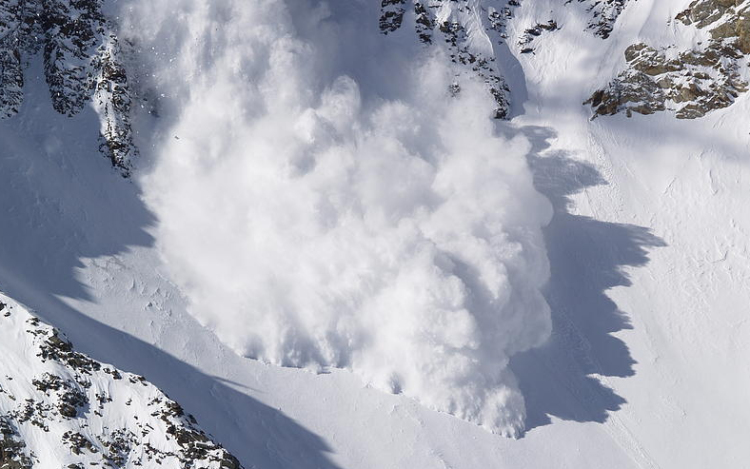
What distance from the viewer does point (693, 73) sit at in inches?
2576

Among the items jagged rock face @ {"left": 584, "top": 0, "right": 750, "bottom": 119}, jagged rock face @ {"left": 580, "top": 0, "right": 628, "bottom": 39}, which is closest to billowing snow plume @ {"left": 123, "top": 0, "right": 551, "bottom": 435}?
jagged rock face @ {"left": 584, "top": 0, "right": 750, "bottom": 119}

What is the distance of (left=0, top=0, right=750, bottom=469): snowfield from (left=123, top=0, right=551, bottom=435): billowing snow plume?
0.57 ft

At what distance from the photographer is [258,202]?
56.0 m

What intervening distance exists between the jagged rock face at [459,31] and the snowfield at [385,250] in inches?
54.5

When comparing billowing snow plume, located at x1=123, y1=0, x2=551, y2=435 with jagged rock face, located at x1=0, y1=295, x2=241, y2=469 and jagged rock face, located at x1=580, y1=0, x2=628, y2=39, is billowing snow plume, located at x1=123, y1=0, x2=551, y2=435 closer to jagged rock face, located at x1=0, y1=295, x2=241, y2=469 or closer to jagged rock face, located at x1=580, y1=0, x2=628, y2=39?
jagged rock face, located at x1=0, y1=295, x2=241, y2=469

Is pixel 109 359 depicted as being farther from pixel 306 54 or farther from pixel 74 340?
pixel 306 54

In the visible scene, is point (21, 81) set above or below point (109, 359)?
above

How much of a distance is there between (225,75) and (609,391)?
122 feet

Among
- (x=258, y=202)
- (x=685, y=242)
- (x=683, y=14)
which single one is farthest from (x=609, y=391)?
(x=683, y=14)

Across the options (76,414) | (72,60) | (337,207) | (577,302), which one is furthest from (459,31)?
(76,414)

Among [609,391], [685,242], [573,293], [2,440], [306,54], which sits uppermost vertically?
[306,54]

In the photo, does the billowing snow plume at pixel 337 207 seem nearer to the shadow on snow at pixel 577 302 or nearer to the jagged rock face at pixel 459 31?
the shadow on snow at pixel 577 302

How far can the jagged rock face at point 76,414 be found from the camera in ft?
127

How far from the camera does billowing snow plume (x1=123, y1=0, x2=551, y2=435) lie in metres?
52.0
